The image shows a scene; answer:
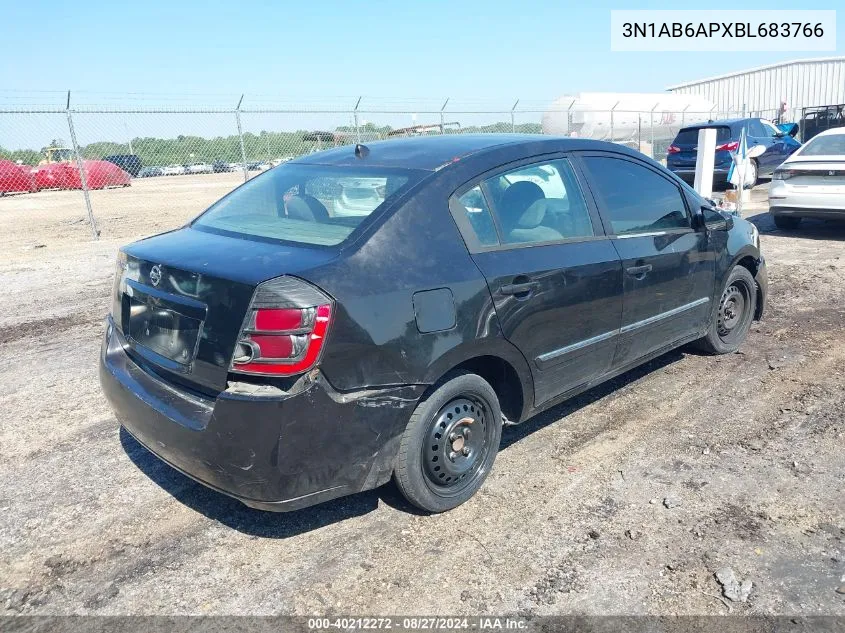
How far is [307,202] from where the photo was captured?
11.4 feet

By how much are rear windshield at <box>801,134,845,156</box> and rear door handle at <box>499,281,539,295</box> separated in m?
8.50

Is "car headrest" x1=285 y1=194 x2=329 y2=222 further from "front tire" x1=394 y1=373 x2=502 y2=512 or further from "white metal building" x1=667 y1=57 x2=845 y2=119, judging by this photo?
"white metal building" x1=667 y1=57 x2=845 y2=119

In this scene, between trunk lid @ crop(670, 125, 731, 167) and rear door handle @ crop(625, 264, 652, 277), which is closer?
rear door handle @ crop(625, 264, 652, 277)

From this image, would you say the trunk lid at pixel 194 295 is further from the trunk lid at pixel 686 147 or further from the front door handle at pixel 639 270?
the trunk lid at pixel 686 147

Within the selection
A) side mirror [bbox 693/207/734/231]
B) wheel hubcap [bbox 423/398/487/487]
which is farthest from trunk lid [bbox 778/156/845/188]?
wheel hubcap [bbox 423/398/487/487]

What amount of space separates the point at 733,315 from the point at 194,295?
13.6 ft

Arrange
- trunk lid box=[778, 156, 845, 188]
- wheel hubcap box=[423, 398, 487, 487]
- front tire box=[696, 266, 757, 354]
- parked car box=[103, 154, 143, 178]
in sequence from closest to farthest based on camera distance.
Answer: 1. wheel hubcap box=[423, 398, 487, 487]
2. front tire box=[696, 266, 757, 354]
3. trunk lid box=[778, 156, 845, 188]
4. parked car box=[103, 154, 143, 178]

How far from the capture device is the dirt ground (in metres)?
2.64

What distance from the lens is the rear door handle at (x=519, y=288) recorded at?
317 centimetres

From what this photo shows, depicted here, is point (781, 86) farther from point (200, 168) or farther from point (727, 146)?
point (200, 168)

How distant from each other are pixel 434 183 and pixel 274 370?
46.0 inches

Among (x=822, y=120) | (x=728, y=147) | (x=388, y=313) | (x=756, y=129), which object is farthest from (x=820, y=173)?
(x=822, y=120)

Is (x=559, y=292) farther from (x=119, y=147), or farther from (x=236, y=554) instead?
(x=119, y=147)

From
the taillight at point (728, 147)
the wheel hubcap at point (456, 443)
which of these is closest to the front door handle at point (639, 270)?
the wheel hubcap at point (456, 443)
